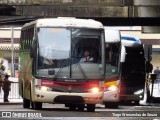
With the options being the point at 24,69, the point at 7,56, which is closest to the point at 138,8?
the point at 24,69

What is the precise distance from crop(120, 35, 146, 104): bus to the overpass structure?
4.97ft

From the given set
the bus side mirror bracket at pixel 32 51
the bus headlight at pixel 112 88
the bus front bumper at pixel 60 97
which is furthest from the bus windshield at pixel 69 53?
the bus headlight at pixel 112 88

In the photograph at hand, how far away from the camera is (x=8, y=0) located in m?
33.8

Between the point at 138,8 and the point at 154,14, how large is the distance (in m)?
0.96

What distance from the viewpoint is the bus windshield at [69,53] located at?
77.0 feet

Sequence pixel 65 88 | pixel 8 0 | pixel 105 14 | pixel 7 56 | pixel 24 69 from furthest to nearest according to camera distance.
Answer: pixel 7 56, pixel 105 14, pixel 8 0, pixel 24 69, pixel 65 88

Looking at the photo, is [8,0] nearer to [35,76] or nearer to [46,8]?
[46,8]

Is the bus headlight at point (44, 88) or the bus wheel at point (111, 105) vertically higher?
the bus headlight at point (44, 88)

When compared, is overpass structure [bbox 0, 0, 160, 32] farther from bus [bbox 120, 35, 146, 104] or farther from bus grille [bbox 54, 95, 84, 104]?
bus grille [bbox 54, 95, 84, 104]

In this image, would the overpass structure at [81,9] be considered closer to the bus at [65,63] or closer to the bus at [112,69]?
the bus at [112,69]

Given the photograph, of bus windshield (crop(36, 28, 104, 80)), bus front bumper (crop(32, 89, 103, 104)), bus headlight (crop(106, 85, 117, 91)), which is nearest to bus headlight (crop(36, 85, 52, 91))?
bus front bumper (crop(32, 89, 103, 104))

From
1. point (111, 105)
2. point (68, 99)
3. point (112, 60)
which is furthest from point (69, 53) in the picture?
point (111, 105)

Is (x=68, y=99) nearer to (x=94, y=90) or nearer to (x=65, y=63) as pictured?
(x=94, y=90)

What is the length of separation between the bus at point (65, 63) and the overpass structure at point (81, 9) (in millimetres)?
10078
